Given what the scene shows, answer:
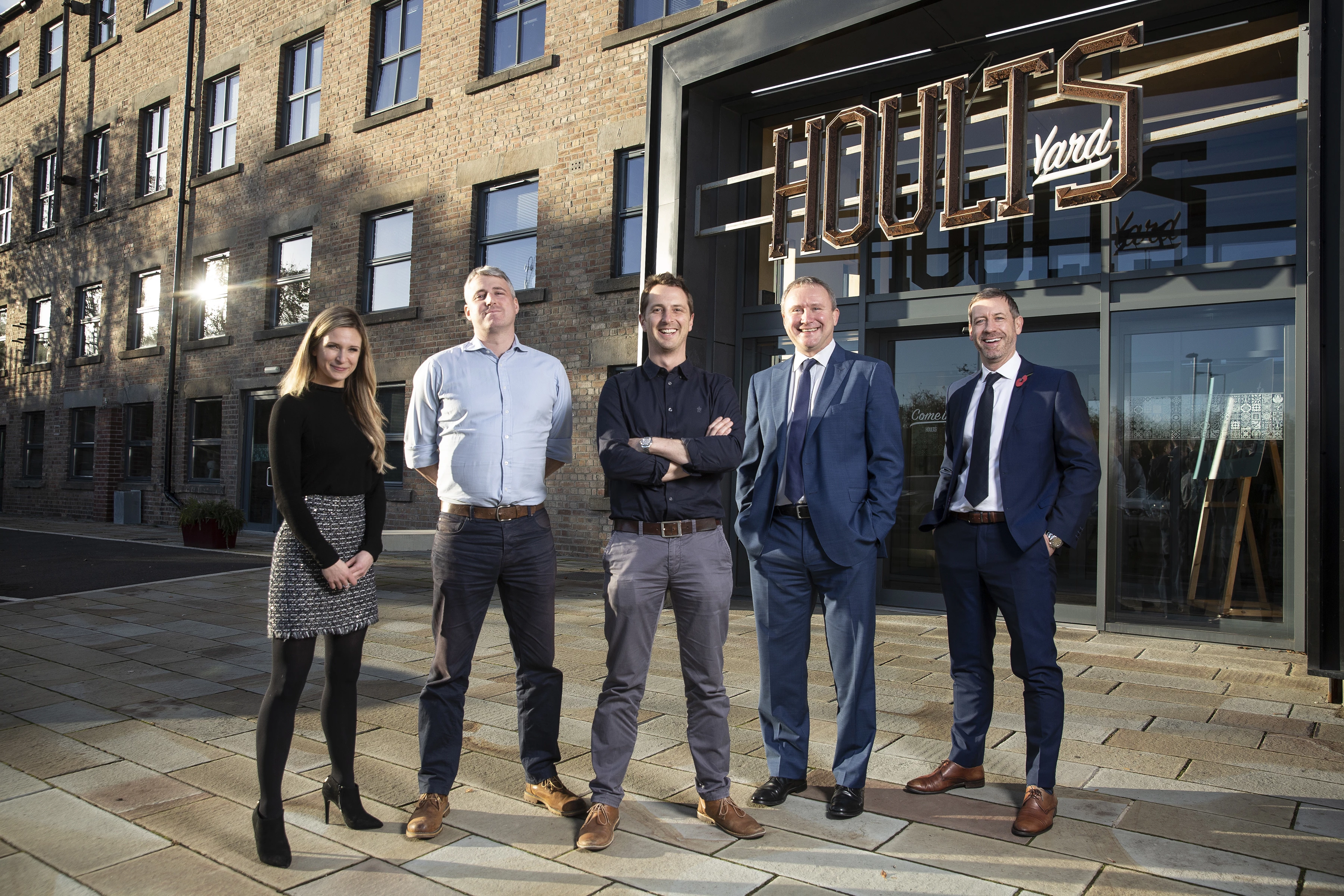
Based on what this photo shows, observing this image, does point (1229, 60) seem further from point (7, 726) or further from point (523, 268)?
point (7, 726)

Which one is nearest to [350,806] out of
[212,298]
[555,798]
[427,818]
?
[427,818]

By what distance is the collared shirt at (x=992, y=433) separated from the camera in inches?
137

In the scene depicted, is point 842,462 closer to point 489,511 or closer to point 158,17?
point 489,511

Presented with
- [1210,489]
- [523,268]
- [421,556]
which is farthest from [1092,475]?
[421,556]

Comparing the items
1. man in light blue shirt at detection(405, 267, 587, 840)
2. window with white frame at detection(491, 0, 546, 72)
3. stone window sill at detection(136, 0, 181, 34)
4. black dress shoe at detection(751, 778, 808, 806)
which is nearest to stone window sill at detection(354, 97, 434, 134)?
window with white frame at detection(491, 0, 546, 72)

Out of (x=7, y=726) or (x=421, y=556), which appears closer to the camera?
(x=7, y=726)

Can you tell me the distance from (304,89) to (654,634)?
14.0m

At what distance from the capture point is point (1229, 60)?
6.69 metres

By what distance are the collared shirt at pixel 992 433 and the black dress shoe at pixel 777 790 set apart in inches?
47.9

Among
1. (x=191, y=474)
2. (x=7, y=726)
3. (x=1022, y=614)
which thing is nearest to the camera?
(x=1022, y=614)

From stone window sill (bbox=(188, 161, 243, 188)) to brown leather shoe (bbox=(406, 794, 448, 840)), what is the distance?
14781 mm

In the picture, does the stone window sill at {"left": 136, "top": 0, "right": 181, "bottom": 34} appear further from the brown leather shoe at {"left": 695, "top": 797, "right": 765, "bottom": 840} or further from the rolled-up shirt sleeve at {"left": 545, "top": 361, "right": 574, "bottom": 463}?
the brown leather shoe at {"left": 695, "top": 797, "right": 765, "bottom": 840}

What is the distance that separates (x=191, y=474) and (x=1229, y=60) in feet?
52.3

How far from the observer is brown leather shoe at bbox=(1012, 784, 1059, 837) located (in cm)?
306
